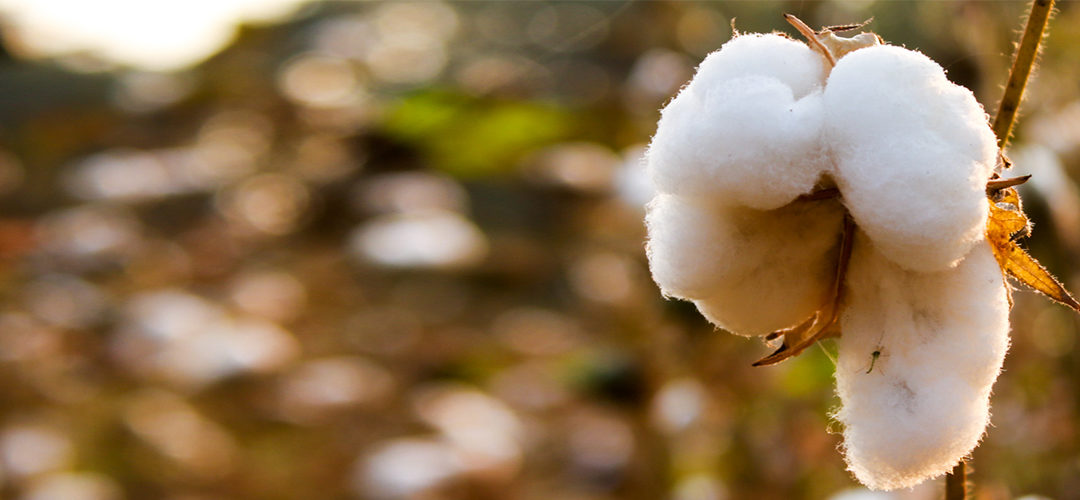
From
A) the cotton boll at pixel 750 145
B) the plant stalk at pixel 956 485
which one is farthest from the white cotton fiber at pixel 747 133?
the plant stalk at pixel 956 485

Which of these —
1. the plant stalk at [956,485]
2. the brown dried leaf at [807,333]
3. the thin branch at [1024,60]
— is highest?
the thin branch at [1024,60]

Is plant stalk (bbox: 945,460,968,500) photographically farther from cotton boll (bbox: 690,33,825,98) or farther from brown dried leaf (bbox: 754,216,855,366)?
cotton boll (bbox: 690,33,825,98)

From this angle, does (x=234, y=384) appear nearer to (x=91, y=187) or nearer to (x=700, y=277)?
(x=91, y=187)

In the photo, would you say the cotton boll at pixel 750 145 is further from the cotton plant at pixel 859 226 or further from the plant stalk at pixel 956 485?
Result: the plant stalk at pixel 956 485

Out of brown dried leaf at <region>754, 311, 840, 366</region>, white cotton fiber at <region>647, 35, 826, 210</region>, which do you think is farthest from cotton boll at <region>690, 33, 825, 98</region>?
brown dried leaf at <region>754, 311, 840, 366</region>

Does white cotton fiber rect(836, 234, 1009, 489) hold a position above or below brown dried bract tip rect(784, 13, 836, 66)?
below

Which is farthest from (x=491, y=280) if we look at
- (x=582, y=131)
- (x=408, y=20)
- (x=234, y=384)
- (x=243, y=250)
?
(x=408, y=20)

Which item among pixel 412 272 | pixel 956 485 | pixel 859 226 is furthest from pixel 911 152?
pixel 412 272
